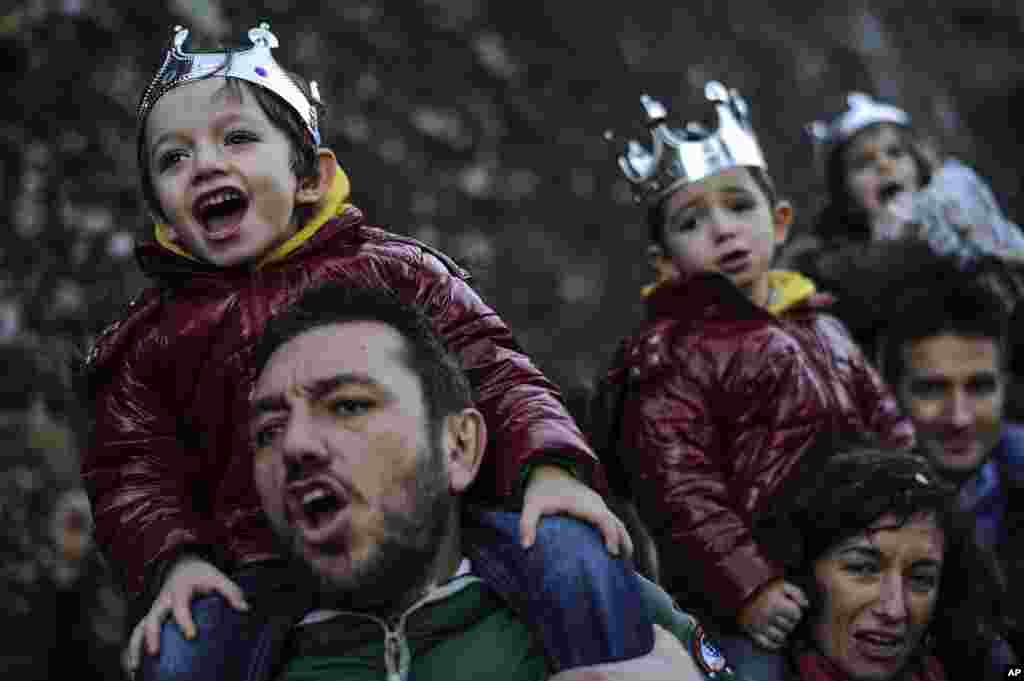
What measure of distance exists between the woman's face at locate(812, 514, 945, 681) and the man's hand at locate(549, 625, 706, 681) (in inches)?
32.1

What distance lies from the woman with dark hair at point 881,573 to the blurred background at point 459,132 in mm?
856

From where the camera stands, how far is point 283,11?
7223mm

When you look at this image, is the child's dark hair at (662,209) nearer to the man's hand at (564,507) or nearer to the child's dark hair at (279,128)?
the child's dark hair at (279,128)

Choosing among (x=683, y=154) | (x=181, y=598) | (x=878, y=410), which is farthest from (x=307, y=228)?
(x=878, y=410)

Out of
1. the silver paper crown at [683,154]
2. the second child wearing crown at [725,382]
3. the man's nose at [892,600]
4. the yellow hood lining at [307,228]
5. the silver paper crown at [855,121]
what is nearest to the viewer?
the yellow hood lining at [307,228]

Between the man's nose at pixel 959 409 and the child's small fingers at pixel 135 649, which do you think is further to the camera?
the man's nose at pixel 959 409

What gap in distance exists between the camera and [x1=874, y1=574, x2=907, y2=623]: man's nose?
11.2 feet

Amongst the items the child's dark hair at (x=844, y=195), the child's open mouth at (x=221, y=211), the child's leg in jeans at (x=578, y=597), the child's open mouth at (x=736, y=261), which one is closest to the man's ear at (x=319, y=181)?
the child's open mouth at (x=221, y=211)

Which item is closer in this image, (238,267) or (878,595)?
(238,267)

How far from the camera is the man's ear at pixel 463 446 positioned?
275 centimetres

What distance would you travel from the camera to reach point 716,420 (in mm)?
3783

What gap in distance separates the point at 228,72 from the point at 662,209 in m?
1.53

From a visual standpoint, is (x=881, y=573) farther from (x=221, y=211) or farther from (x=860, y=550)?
(x=221, y=211)

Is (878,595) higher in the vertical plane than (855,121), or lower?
lower
